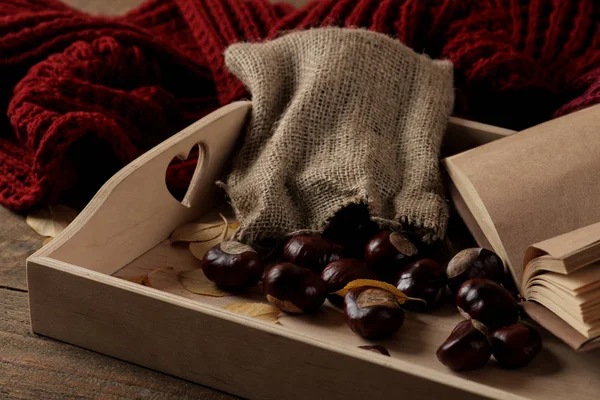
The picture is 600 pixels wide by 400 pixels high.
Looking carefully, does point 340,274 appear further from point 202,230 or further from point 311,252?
point 202,230

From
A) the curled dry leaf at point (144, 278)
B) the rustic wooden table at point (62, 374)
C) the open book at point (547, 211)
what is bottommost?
the rustic wooden table at point (62, 374)

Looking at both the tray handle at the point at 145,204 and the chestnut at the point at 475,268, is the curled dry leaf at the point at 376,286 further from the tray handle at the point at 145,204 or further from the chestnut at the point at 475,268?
the tray handle at the point at 145,204

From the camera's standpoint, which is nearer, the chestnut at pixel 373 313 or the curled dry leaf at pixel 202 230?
the chestnut at pixel 373 313

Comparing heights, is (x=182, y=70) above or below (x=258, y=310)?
above

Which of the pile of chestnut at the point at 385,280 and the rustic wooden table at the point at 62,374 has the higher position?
the pile of chestnut at the point at 385,280

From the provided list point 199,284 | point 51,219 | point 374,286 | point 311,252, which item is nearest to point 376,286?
point 374,286

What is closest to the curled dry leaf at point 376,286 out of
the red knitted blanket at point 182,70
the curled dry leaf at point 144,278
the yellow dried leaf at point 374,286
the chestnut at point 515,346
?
the yellow dried leaf at point 374,286
